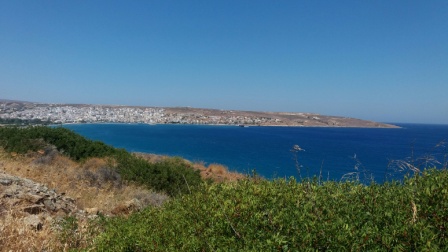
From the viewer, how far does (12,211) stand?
4.84 meters

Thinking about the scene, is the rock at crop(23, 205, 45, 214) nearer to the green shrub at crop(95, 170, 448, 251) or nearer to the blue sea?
the green shrub at crop(95, 170, 448, 251)

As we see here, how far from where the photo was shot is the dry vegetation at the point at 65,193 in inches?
162

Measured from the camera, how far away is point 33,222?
15.3 ft

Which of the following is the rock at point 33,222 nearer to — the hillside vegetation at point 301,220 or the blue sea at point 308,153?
the hillside vegetation at point 301,220

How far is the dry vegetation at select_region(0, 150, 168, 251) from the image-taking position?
4.11 metres

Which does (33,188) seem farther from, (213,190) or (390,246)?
(390,246)

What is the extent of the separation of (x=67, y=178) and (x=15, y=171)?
5.04 feet

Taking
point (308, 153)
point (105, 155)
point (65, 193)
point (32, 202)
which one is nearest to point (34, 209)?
point (32, 202)

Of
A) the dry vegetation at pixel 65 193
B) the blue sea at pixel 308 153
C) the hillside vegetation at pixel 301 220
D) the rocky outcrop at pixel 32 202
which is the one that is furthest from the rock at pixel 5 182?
the blue sea at pixel 308 153

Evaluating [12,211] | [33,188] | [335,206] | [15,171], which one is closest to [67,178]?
[15,171]

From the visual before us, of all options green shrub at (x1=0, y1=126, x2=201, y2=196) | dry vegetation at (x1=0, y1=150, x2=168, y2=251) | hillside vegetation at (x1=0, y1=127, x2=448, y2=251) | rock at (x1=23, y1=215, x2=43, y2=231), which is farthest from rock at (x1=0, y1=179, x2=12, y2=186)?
green shrub at (x1=0, y1=126, x2=201, y2=196)

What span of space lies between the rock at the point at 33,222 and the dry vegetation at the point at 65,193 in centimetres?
6

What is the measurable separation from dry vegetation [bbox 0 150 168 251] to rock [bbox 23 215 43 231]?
0.19 feet

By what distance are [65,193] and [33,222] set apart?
3499mm
